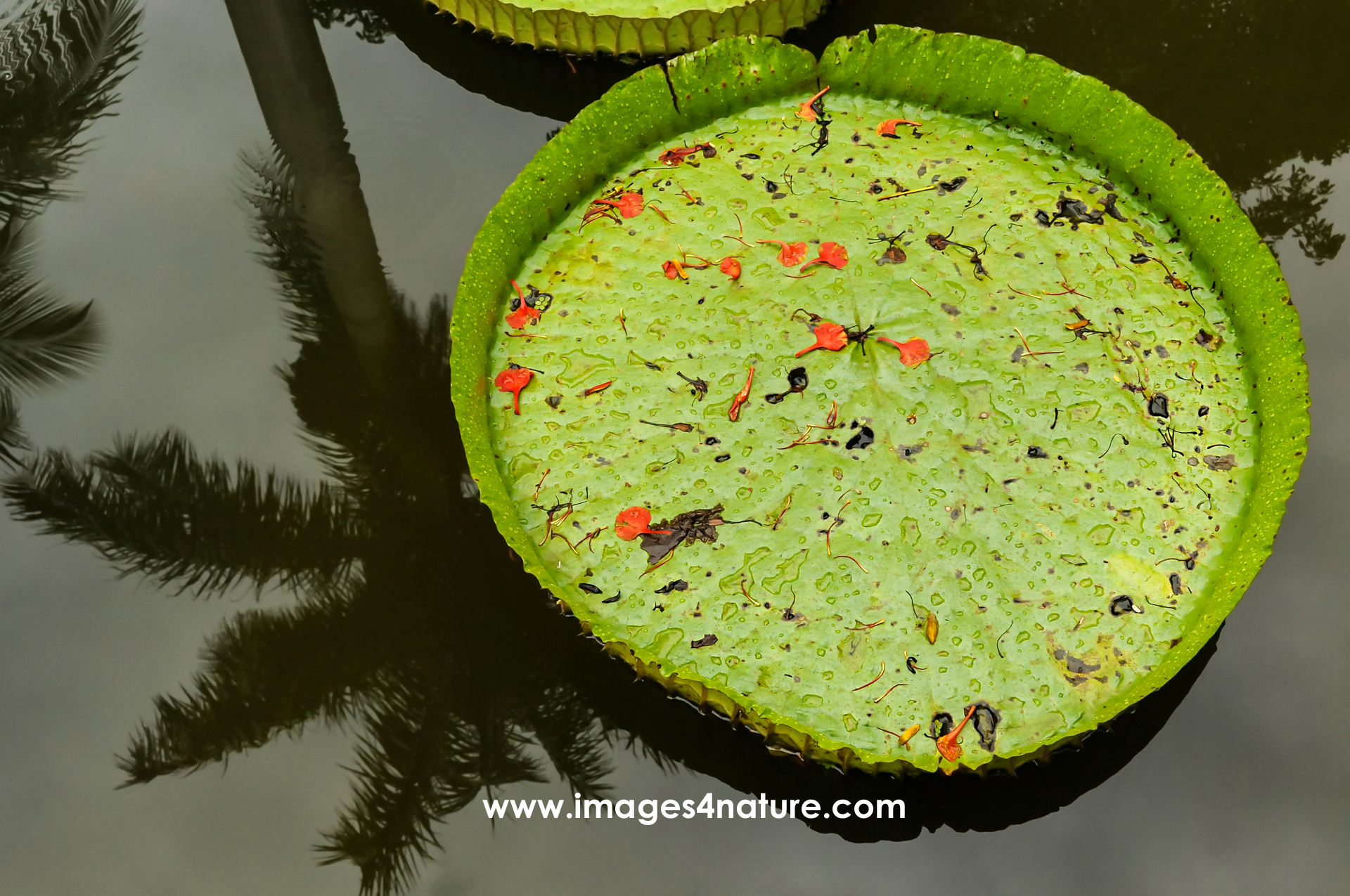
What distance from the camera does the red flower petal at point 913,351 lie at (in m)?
2.31

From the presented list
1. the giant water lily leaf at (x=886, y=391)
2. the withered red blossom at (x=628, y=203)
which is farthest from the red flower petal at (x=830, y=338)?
the withered red blossom at (x=628, y=203)

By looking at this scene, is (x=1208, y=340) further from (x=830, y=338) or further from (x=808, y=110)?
(x=808, y=110)

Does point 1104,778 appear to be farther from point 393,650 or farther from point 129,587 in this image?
point 129,587

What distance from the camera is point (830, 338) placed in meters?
2.35

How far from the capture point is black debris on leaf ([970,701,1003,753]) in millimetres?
1950

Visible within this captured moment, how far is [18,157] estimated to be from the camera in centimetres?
327

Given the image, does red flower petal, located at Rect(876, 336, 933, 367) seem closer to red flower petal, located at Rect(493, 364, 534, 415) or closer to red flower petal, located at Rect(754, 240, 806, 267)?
red flower petal, located at Rect(754, 240, 806, 267)

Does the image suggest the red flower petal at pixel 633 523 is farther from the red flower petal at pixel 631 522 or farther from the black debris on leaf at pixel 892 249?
the black debris on leaf at pixel 892 249

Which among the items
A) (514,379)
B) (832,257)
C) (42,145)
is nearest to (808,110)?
(832,257)

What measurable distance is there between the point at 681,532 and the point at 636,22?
→ 5.74 ft

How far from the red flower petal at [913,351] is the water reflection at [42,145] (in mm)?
2471

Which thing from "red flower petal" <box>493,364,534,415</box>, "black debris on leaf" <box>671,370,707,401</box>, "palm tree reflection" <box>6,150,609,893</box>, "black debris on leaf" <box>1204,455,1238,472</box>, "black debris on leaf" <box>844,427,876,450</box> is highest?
"black debris on leaf" <box>1204,455,1238,472</box>

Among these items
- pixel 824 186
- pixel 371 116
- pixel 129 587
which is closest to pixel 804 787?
pixel 824 186

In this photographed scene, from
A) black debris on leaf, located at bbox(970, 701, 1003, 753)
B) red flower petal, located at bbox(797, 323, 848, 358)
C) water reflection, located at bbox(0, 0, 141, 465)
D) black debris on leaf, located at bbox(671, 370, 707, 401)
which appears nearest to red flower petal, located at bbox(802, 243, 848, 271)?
red flower petal, located at bbox(797, 323, 848, 358)
